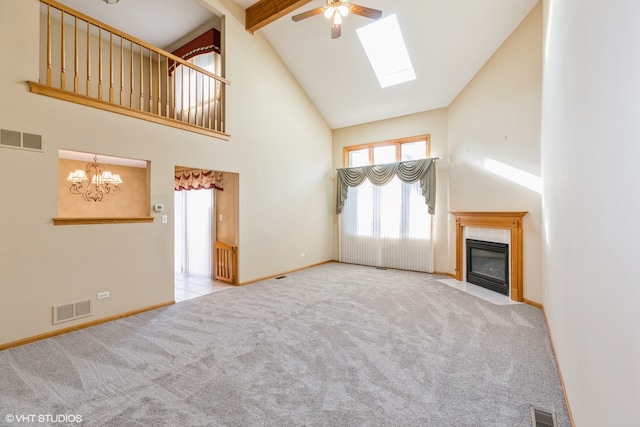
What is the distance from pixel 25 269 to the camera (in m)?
2.90

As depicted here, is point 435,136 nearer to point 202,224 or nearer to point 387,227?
point 387,227

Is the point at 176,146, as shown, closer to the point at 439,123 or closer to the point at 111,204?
the point at 111,204

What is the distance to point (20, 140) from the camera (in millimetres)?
2869

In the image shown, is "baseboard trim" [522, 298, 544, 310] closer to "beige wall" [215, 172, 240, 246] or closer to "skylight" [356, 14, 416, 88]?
"skylight" [356, 14, 416, 88]

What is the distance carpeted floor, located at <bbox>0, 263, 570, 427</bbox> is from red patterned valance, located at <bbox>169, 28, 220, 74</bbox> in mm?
4659

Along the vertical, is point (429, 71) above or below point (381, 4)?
below

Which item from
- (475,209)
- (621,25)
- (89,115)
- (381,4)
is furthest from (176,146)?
(475,209)

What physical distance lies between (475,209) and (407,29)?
3.36 m

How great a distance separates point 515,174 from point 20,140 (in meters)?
6.35

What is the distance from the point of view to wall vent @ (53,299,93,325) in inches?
122

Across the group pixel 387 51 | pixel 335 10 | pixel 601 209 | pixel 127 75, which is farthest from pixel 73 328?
pixel 387 51

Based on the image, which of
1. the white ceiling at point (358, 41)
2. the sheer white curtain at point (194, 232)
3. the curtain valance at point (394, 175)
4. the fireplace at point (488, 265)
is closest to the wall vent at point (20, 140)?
the sheer white curtain at point (194, 232)

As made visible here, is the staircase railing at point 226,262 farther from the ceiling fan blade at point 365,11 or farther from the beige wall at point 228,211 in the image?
the ceiling fan blade at point 365,11

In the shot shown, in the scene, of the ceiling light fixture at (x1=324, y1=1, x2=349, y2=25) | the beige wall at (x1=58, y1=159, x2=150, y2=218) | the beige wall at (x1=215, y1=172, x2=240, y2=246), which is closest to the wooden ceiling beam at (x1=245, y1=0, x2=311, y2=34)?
the ceiling light fixture at (x1=324, y1=1, x2=349, y2=25)
